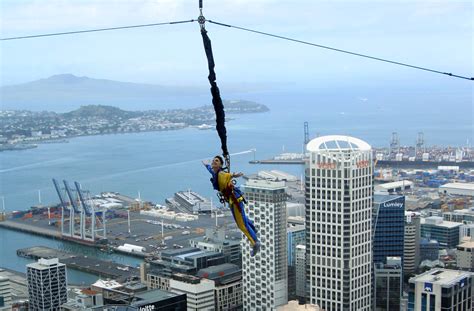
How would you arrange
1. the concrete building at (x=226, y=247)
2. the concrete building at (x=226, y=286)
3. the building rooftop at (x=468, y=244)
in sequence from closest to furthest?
1. the concrete building at (x=226, y=286)
2. the concrete building at (x=226, y=247)
3. the building rooftop at (x=468, y=244)

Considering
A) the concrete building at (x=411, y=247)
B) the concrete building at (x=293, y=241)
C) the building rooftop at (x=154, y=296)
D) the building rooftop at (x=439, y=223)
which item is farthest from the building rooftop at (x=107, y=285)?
the building rooftop at (x=439, y=223)

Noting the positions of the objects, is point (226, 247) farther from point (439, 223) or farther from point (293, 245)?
point (439, 223)

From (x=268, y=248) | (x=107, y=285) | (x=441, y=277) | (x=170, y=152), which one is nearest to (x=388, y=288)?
(x=441, y=277)

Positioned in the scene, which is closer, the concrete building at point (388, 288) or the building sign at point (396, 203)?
the concrete building at point (388, 288)

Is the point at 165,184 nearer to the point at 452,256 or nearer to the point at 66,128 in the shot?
the point at 452,256

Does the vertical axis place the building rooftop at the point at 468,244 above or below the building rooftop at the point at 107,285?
above

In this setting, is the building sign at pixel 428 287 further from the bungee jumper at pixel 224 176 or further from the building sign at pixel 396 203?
the bungee jumper at pixel 224 176
